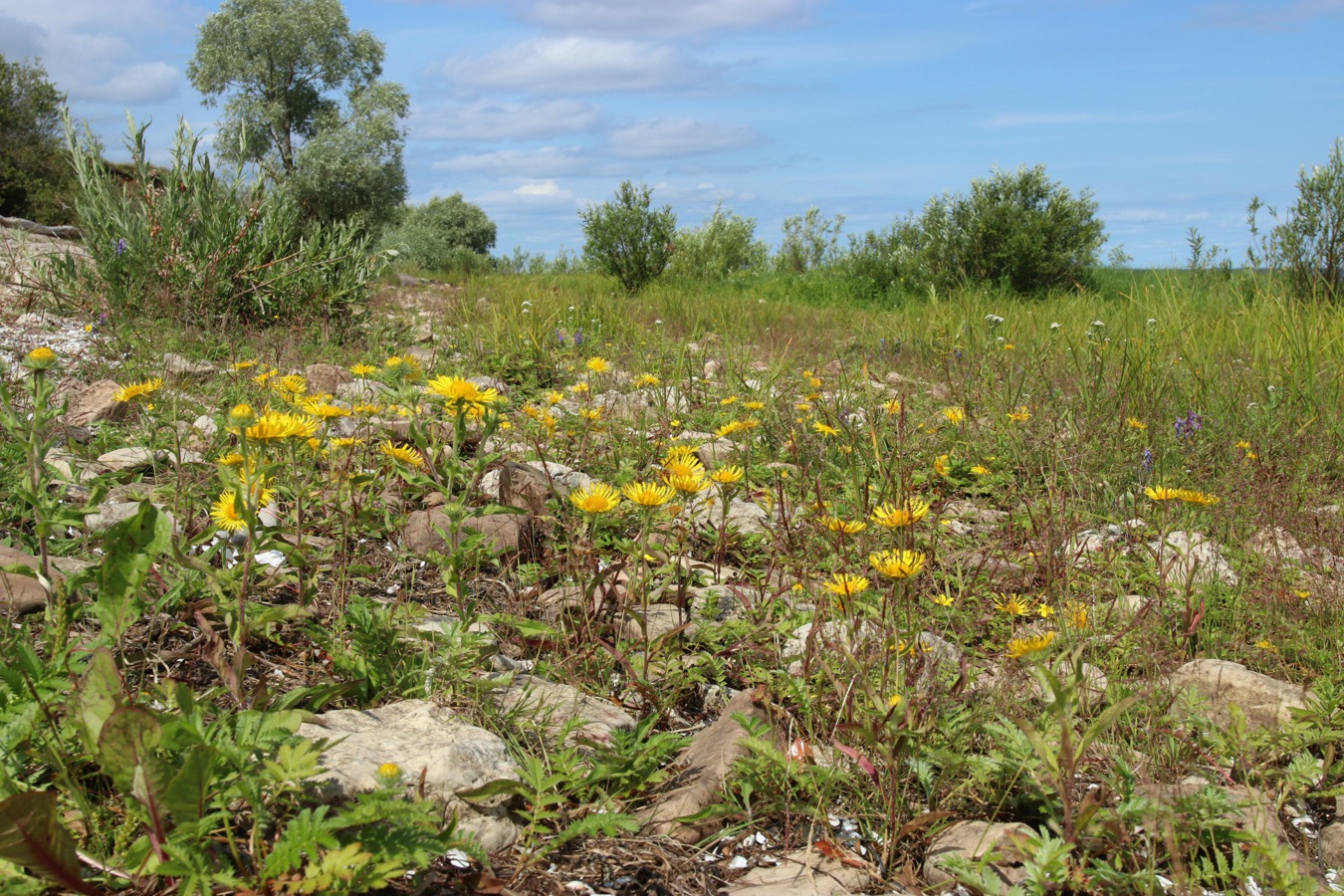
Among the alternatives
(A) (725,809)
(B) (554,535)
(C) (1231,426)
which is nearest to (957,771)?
(A) (725,809)

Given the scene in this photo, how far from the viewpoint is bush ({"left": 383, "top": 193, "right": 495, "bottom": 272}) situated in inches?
986

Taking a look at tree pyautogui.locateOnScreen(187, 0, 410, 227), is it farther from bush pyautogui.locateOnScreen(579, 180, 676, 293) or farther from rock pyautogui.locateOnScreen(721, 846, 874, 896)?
rock pyautogui.locateOnScreen(721, 846, 874, 896)

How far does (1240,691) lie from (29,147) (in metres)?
28.7

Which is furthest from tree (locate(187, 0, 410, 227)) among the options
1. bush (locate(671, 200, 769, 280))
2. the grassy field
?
the grassy field

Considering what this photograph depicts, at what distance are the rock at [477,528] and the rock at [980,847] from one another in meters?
1.34

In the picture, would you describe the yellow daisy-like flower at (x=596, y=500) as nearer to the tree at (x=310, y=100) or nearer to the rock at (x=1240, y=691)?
the rock at (x=1240, y=691)

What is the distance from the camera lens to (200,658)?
189 centimetres

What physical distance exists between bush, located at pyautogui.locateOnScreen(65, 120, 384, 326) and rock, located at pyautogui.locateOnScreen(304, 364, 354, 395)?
1167 mm

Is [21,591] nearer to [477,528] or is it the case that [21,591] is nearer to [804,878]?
[477,528]

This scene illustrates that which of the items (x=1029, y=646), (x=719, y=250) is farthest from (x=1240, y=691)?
(x=719, y=250)

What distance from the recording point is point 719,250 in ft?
52.0

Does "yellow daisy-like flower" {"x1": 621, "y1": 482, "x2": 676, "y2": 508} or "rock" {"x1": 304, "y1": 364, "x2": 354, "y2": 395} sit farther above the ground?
"rock" {"x1": 304, "y1": 364, "x2": 354, "y2": 395}

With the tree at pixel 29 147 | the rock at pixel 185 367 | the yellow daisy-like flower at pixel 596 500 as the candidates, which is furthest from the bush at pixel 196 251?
the tree at pixel 29 147

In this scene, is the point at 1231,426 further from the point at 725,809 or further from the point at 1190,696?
the point at 725,809
